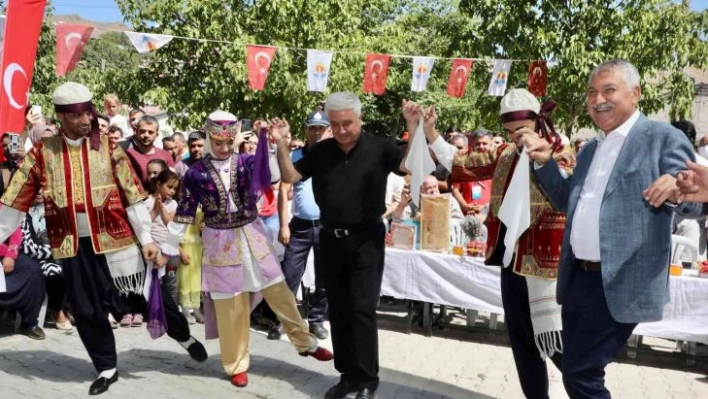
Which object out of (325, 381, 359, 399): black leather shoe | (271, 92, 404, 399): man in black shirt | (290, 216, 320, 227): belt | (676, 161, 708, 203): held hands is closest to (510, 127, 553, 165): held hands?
(676, 161, 708, 203): held hands

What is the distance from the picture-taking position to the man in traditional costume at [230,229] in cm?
527

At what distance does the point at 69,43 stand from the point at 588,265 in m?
10.1

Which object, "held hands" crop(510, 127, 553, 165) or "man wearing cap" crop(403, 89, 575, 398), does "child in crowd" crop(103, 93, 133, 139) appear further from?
"held hands" crop(510, 127, 553, 165)

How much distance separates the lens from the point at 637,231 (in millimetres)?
3299

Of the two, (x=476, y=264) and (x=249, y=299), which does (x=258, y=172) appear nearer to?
(x=249, y=299)

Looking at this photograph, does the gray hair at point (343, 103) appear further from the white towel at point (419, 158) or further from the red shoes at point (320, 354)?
the red shoes at point (320, 354)

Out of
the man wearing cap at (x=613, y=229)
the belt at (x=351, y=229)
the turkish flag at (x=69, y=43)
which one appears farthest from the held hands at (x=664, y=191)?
the turkish flag at (x=69, y=43)

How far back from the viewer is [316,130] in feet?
20.5

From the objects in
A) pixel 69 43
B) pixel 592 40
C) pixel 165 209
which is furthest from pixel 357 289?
pixel 592 40

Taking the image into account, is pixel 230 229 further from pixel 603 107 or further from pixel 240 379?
pixel 603 107

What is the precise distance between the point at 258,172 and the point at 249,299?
3.20 feet

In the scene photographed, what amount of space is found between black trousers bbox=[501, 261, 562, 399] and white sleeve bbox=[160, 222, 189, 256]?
2360 mm

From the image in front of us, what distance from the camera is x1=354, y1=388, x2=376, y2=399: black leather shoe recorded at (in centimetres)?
497

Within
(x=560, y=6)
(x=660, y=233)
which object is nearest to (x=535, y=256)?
(x=660, y=233)
